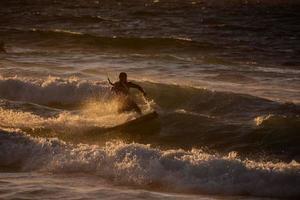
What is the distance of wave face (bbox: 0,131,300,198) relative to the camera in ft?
37.4

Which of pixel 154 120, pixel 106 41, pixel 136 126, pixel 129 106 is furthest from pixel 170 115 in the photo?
pixel 106 41

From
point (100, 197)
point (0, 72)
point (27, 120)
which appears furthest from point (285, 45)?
point (100, 197)

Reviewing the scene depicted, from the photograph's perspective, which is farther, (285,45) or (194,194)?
(285,45)

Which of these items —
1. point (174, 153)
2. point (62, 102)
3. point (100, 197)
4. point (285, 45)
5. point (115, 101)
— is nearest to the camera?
point (100, 197)

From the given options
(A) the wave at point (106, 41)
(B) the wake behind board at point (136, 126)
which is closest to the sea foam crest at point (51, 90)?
(B) the wake behind board at point (136, 126)

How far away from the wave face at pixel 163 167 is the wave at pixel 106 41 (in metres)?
23.4

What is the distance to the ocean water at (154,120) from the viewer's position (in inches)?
456

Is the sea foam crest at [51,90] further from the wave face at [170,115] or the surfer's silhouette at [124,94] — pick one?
the surfer's silhouette at [124,94]

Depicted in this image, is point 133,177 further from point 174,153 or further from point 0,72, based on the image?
point 0,72

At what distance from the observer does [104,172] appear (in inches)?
487

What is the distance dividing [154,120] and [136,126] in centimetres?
92

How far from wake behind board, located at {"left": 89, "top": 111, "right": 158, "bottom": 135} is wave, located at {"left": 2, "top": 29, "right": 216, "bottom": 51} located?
63.1 feet

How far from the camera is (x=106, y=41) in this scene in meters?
39.6

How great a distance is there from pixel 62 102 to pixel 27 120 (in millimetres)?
3849
